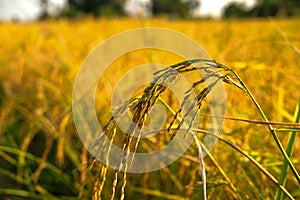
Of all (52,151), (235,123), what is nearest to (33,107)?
(52,151)

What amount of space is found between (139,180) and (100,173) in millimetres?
646

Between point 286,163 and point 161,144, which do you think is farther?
point 161,144

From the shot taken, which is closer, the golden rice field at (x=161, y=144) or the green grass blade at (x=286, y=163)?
the green grass blade at (x=286, y=163)

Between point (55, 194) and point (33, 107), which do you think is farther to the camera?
point (33, 107)

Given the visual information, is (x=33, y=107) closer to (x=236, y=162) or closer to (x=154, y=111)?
(x=154, y=111)

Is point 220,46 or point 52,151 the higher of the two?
point 220,46

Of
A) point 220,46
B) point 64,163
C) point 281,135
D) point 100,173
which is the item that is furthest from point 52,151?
point 100,173

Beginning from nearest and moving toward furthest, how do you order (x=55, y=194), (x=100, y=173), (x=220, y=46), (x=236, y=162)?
(x=100, y=173) < (x=236, y=162) < (x=55, y=194) < (x=220, y=46)

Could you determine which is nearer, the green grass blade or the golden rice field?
the green grass blade

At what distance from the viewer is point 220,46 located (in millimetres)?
1939

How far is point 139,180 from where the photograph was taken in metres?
1.06

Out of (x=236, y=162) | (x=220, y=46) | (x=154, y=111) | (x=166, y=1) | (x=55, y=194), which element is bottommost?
(x=55, y=194)

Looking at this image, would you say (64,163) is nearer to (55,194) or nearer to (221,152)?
(55,194)

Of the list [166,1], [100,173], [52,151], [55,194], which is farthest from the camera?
[166,1]
